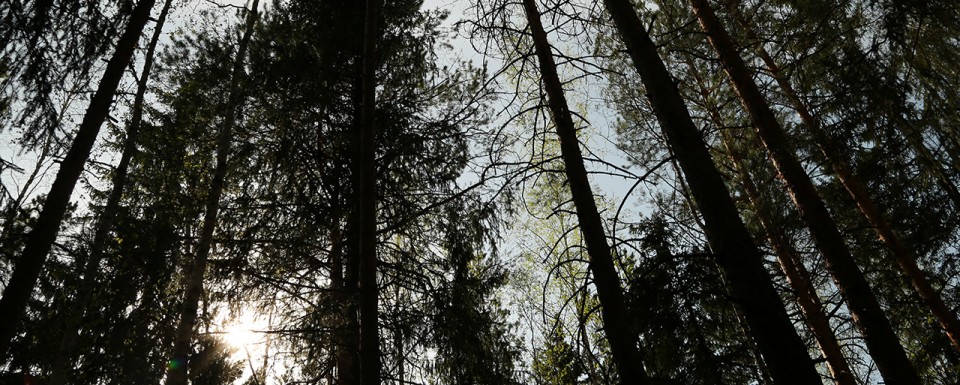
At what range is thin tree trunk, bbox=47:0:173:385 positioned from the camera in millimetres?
6348

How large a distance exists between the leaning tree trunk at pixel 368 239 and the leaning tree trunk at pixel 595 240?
6.13 ft

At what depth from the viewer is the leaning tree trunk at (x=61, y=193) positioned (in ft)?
10.8

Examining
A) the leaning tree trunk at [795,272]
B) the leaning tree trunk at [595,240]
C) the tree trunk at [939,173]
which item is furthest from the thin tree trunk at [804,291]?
the leaning tree trunk at [595,240]

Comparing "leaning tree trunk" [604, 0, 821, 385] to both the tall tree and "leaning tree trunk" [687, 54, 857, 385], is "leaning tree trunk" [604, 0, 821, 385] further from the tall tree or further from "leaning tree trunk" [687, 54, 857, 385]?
the tall tree

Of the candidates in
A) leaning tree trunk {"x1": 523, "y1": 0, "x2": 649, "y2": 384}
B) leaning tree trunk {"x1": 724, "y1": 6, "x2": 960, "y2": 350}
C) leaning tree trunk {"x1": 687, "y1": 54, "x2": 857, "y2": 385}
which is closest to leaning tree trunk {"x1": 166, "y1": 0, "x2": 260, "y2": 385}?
leaning tree trunk {"x1": 523, "y1": 0, "x2": 649, "y2": 384}

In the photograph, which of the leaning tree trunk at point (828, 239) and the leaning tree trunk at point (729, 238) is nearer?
the leaning tree trunk at point (729, 238)

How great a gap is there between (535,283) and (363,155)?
906cm

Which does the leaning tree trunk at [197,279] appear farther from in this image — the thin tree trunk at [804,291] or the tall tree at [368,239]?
the thin tree trunk at [804,291]

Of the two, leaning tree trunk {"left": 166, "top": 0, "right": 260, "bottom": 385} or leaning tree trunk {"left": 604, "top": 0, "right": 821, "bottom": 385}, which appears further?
leaning tree trunk {"left": 166, "top": 0, "right": 260, "bottom": 385}

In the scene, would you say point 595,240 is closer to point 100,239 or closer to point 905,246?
point 905,246

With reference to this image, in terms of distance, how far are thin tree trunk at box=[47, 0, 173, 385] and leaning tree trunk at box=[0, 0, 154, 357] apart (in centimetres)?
113

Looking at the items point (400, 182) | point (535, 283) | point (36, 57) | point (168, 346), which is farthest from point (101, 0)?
point (535, 283)

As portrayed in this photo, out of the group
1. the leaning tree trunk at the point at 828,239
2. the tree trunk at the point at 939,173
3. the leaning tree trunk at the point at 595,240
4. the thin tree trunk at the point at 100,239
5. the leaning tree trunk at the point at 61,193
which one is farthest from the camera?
the thin tree trunk at the point at 100,239

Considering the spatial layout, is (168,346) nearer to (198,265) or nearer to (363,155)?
(198,265)
